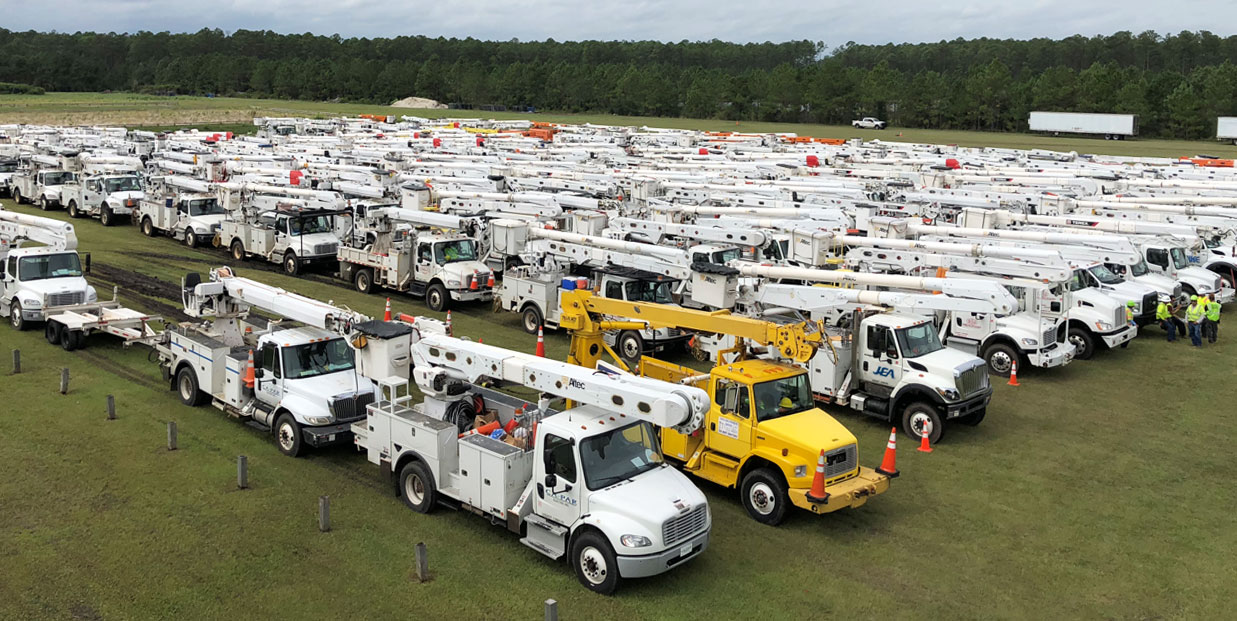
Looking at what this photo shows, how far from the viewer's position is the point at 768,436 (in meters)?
14.7

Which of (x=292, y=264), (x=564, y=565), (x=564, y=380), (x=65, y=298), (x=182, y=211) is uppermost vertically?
(x=182, y=211)

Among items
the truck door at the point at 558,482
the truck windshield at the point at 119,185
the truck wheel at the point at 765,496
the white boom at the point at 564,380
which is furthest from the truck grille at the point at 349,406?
the truck windshield at the point at 119,185

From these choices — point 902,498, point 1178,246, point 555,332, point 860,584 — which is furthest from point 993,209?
point 860,584

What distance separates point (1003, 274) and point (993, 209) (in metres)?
12.5

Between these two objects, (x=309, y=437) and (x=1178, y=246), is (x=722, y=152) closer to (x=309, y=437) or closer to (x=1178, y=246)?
(x=1178, y=246)

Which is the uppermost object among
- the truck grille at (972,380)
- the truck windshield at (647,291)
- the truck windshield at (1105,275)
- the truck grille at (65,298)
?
the truck windshield at (1105,275)

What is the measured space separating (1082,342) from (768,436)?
14931 mm

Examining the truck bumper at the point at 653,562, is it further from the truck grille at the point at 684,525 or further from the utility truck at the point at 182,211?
the utility truck at the point at 182,211

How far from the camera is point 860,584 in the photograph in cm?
1303

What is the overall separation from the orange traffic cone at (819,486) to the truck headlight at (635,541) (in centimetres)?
318

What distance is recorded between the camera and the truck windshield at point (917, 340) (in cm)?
1936

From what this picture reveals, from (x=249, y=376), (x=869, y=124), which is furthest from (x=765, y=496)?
(x=869, y=124)

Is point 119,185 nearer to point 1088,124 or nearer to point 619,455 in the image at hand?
point 619,455

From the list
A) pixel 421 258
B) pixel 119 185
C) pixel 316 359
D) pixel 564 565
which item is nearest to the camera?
pixel 564 565
